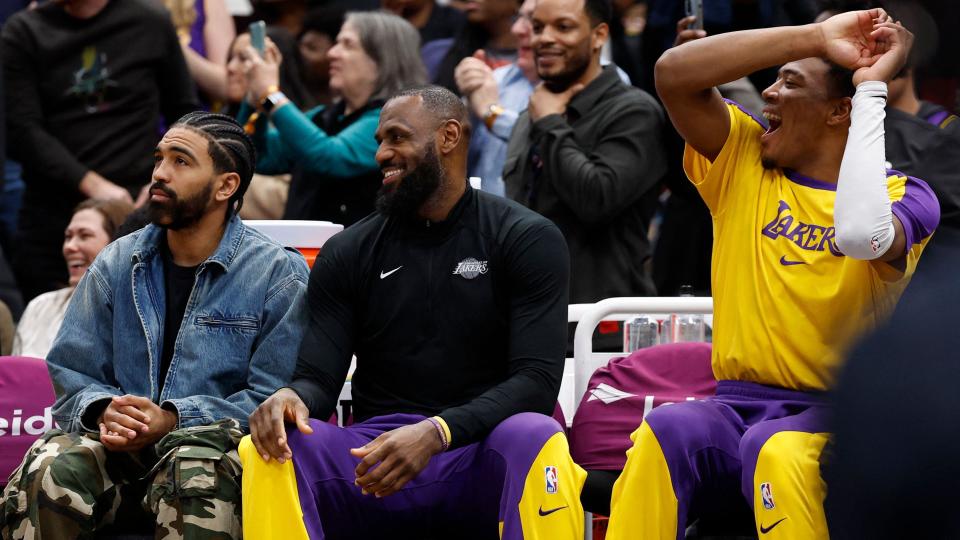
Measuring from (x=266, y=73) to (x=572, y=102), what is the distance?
1495 mm

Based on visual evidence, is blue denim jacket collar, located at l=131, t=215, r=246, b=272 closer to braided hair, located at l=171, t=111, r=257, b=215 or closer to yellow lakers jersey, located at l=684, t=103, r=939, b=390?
braided hair, located at l=171, t=111, r=257, b=215

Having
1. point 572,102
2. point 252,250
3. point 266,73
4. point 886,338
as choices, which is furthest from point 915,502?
point 266,73

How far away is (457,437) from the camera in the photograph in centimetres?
432

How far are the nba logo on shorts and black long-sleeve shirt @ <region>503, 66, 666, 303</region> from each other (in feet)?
6.34

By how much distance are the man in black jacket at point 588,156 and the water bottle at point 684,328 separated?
12.4 inches

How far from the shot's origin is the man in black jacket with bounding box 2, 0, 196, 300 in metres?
7.06

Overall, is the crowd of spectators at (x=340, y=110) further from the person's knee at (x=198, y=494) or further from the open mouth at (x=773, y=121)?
the person's knee at (x=198, y=494)

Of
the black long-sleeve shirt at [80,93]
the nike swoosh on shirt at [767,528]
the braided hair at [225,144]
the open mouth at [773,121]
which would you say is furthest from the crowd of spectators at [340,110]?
the nike swoosh on shirt at [767,528]

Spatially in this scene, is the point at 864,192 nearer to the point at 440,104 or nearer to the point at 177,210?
the point at 440,104

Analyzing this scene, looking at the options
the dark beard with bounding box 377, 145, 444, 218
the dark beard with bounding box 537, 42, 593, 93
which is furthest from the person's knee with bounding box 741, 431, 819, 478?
the dark beard with bounding box 537, 42, 593, 93

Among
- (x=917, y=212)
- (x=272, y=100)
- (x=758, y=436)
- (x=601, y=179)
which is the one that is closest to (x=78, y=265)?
(x=272, y=100)

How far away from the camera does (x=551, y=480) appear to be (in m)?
4.18

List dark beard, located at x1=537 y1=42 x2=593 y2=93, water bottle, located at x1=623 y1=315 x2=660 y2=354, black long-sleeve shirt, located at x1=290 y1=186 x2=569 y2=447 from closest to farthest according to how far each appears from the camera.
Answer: black long-sleeve shirt, located at x1=290 y1=186 x2=569 y2=447
water bottle, located at x1=623 y1=315 x2=660 y2=354
dark beard, located at x1=537 y1=42 x2=593 y2=93

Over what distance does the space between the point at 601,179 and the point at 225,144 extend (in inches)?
58.8
